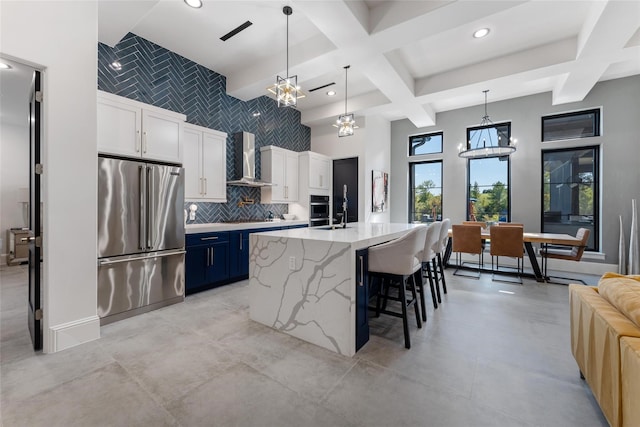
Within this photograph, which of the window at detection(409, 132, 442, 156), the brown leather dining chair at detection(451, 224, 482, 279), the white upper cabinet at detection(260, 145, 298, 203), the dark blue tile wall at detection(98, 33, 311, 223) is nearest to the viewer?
the dark blue tile wall at detection(98, 33, 311, 223)

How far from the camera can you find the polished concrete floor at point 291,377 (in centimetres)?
143

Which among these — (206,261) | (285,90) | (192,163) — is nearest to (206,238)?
(206,261)

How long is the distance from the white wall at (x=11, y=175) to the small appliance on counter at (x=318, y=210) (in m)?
6.22

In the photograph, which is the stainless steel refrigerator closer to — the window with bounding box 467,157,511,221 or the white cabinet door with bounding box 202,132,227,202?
the white cabinet door with bounding box 202,132,227,202

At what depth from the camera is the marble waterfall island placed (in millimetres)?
2018

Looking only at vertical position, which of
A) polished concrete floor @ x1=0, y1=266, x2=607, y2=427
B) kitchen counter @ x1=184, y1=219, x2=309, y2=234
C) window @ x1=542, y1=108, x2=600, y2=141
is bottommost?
polished concrete floor @ x1=0, y1=266, x2=607, y2=427

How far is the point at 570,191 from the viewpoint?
5.02m

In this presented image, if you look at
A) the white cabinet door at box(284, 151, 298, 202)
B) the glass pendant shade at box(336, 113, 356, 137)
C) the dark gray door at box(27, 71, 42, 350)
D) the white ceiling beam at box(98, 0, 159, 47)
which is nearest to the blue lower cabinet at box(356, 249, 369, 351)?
the glass pendant shade at box(336, 113, 356, 137)

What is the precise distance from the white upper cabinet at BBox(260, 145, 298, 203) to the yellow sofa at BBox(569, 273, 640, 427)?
4381 mm

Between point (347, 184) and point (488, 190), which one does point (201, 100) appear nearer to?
point (347, 184)

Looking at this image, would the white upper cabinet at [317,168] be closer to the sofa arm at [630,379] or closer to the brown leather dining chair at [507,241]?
the brown leather dining chair at [507,241]

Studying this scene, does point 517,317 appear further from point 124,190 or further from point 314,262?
point 124,190

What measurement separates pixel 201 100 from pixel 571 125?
6777 mm

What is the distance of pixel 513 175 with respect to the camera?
5.40m
